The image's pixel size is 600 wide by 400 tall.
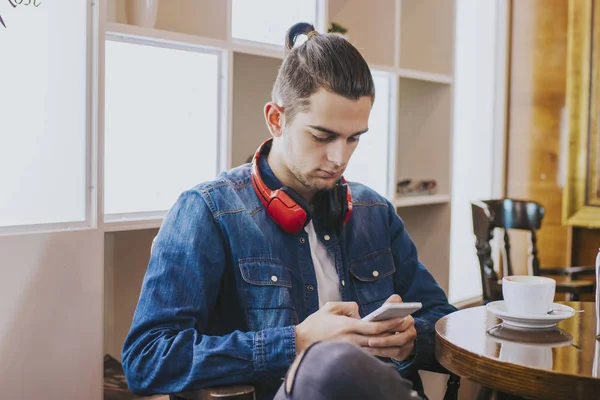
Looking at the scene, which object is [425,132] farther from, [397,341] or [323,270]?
[397,341]

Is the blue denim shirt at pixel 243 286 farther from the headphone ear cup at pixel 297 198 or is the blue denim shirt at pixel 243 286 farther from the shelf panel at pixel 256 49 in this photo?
the shelf panel at pixel 256 49

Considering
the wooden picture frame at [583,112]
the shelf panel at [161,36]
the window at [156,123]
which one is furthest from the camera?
the wooden picture frame at [583,112]

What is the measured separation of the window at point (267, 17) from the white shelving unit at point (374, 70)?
52mm

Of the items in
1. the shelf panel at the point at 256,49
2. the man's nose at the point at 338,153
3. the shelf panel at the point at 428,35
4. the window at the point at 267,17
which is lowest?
the man's nose at the point at 338,153

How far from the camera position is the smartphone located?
1273mm

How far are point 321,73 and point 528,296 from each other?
0.66 m

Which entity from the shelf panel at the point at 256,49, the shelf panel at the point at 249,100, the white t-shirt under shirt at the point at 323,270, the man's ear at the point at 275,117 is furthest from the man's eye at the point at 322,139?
the shelf panel at the point at 249,100

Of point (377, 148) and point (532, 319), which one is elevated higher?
point (377, 148)

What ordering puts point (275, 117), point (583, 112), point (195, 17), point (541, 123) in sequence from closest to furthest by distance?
point (275, 117)
point (195, 17)
point (583, 112)
point (541, 123)

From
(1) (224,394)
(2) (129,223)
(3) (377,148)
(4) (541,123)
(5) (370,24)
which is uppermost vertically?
(5) (370,24)

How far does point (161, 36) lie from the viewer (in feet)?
6.41

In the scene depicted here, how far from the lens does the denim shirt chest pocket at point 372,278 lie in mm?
1687

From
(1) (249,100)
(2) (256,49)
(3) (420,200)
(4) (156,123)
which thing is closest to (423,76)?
(3) (420,200)

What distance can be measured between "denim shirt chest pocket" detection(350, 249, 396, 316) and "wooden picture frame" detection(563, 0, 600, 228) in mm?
2476
